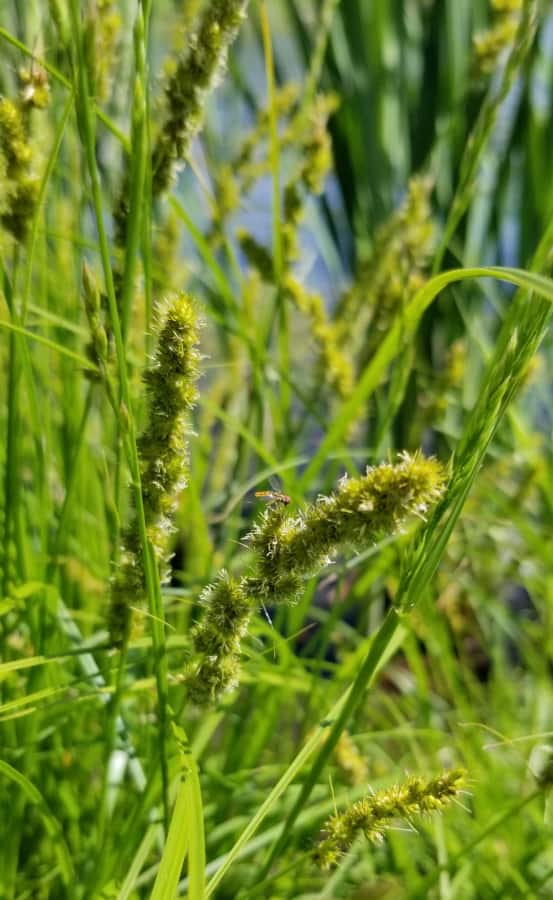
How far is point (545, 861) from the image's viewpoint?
1141 mm

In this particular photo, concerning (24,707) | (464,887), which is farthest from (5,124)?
(464,887)

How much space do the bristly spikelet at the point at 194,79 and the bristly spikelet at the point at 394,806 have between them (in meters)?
0.46

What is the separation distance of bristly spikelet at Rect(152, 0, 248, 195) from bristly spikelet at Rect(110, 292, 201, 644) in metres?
0.18

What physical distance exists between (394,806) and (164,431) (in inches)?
9.9

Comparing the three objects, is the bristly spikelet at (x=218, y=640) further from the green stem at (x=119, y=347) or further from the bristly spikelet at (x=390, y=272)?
the bristly spikelet at (x=390, y=272)

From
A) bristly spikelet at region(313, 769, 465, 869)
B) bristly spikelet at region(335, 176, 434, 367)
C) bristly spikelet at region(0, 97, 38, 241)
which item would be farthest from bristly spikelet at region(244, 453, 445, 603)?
bristly spikelet at region(335, 176, 434, 367)

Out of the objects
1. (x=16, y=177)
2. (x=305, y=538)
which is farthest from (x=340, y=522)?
(x=16, y=177)

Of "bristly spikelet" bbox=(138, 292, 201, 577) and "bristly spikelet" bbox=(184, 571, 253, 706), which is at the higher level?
"bristly spikelet" bbox=(138, 292, 201, 577)

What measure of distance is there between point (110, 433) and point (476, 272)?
70 cm

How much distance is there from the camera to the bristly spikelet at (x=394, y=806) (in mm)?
513

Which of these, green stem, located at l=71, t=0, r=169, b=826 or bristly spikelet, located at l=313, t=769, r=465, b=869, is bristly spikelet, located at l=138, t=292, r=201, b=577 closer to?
green stem, located at l=71, t=0, r=169, b=826

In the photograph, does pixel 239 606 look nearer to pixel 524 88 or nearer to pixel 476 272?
pixel 476 272

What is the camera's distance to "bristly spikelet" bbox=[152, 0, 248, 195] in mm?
616

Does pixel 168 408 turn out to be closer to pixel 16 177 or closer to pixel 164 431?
pixel 164 431
